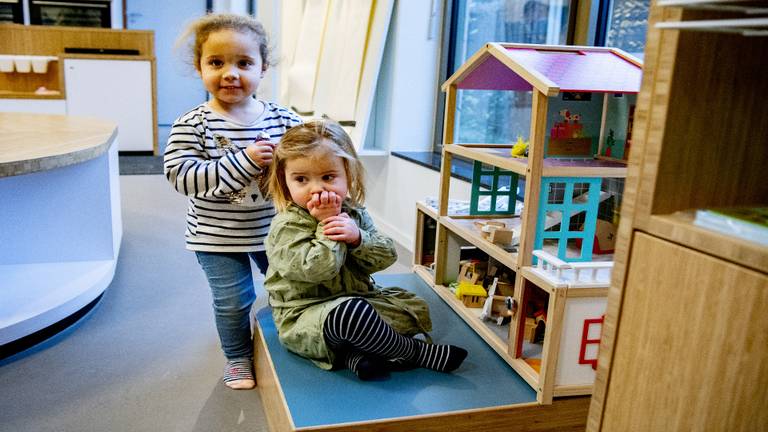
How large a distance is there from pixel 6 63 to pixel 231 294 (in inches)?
167

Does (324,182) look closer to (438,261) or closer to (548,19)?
(438,261)

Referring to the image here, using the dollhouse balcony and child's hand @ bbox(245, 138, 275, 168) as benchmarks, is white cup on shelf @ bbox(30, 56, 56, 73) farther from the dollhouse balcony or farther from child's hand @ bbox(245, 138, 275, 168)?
the dollhouse balcony

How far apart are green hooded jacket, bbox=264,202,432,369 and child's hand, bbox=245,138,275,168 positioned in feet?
0.44

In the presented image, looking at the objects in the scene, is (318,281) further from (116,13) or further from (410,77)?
(116,13)

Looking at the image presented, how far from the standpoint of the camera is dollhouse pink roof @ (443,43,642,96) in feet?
4.01

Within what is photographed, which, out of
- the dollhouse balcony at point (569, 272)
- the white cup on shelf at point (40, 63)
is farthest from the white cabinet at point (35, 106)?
the dollhouse balcony at point (569, 272)

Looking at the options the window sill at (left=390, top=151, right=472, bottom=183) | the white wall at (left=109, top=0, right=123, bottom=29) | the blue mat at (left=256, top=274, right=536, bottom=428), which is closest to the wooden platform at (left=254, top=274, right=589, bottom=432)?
the blue mat at (left=256, top=274, right=536, bottom=428)

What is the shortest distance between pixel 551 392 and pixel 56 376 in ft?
3.84

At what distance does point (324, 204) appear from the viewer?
50.8 inches

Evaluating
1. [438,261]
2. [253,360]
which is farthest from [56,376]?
[438,261]

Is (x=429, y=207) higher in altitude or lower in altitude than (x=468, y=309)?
higher

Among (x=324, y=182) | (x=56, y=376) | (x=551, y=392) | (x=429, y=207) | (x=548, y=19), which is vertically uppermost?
(x=548, y=19)

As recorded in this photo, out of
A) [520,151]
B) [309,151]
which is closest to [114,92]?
[309,151]

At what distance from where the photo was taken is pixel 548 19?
2463 millimetres
